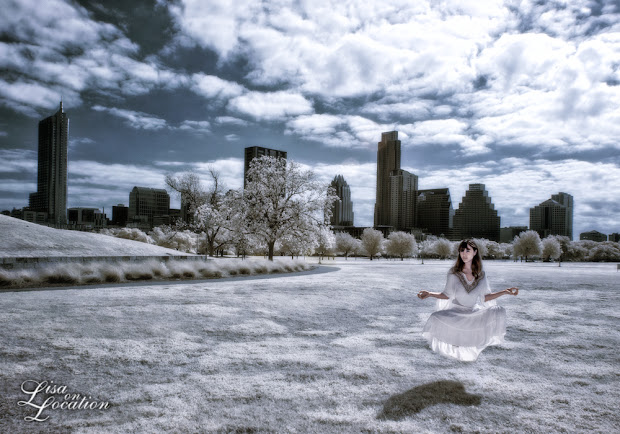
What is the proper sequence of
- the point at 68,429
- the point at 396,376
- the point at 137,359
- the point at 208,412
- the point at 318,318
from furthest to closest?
the point at 318,318, the point at 137,359, the point at 396,376, the point at 208,412, the point at 68,429

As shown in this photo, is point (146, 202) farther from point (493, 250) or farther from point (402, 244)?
point (493, 250)

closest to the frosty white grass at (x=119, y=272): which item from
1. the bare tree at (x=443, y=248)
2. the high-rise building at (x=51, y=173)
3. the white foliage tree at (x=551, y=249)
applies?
the white foliage tree at (x=551, y=249)

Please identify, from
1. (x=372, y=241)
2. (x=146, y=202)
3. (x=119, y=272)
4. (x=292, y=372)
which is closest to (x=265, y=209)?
(x=119, y=272)

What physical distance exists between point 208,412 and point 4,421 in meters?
2.14

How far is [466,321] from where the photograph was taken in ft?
19.2

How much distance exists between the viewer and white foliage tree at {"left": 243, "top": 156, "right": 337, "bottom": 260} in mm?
35938

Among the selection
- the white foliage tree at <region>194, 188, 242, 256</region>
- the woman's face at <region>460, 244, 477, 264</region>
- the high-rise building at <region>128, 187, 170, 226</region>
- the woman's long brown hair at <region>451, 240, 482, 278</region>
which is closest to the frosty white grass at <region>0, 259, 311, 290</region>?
the white foliage tree at <region>194, 188, 242, 256</region>

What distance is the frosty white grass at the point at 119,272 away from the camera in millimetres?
16172

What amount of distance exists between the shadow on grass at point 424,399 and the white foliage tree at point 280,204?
3044 centimetres

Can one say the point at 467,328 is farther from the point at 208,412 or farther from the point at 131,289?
the point at 131,289

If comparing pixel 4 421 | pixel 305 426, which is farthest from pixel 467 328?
pixel 4 421

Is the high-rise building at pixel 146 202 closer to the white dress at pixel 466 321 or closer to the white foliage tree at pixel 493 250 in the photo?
the white foliage tree at pixel 493 250

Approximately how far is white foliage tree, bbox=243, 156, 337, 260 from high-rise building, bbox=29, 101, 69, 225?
10134 cm

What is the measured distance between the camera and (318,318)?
34.9 ft
